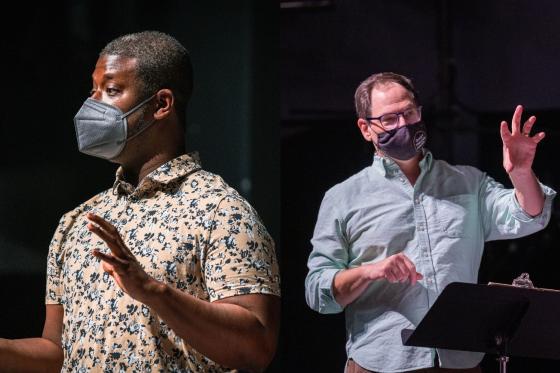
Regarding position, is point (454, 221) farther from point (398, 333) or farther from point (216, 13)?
point (216, 13)

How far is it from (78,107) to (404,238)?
149 cm

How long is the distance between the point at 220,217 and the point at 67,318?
1.58 feet

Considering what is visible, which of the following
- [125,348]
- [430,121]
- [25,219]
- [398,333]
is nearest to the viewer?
[125,348]

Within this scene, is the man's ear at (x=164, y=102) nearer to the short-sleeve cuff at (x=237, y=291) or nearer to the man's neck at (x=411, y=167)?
the short-sleeve cuff at (x=237, y=291)

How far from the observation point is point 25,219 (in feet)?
13.1

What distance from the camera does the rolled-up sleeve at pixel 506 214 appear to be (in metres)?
3.33

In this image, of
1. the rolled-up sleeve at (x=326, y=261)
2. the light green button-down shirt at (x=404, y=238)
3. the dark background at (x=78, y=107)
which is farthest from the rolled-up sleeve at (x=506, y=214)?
the dark background at (x=78, y=107)

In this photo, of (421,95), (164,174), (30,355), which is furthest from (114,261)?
(421,95)

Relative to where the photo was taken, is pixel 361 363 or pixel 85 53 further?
pixel 85 53

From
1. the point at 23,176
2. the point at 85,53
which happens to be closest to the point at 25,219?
the point at 23,176

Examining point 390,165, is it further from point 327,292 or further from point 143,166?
point 143,166

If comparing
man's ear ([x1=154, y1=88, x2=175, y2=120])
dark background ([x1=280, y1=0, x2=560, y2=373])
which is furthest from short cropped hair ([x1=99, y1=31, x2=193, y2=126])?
dark background ([x1=280, y1=0, x2=560, y2=373])

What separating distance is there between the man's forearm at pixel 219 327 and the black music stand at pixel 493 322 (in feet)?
2.38

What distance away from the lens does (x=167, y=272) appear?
2.43m
